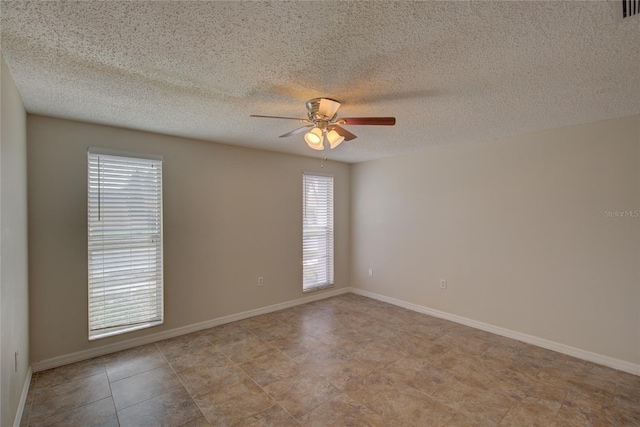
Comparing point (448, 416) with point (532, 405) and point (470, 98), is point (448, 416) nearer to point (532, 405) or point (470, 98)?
point (532, 405)

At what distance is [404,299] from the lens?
4617mm

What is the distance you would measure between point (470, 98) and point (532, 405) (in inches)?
94.8

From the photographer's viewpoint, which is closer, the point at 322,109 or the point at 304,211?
the point at 322,109

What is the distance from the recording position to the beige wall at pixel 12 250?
5.77 ft

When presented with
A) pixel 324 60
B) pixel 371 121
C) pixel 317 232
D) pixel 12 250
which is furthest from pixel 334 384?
pixel 317 232

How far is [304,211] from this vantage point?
4824 millimetres

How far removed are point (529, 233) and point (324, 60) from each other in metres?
3.05

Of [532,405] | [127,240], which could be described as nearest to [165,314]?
[127,240]

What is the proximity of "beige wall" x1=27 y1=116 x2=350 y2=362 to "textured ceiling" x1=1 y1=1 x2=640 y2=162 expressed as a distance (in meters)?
0.52

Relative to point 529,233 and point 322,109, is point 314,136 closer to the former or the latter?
point 322,109

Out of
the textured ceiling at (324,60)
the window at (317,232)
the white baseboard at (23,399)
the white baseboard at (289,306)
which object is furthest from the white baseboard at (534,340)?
the white baseboard at (23,399)

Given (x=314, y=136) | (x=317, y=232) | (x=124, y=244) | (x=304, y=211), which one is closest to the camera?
(x=314, y=136)

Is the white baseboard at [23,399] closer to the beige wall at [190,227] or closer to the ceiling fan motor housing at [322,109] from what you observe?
the beige wall at [190,227]

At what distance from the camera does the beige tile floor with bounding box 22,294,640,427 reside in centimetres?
214
